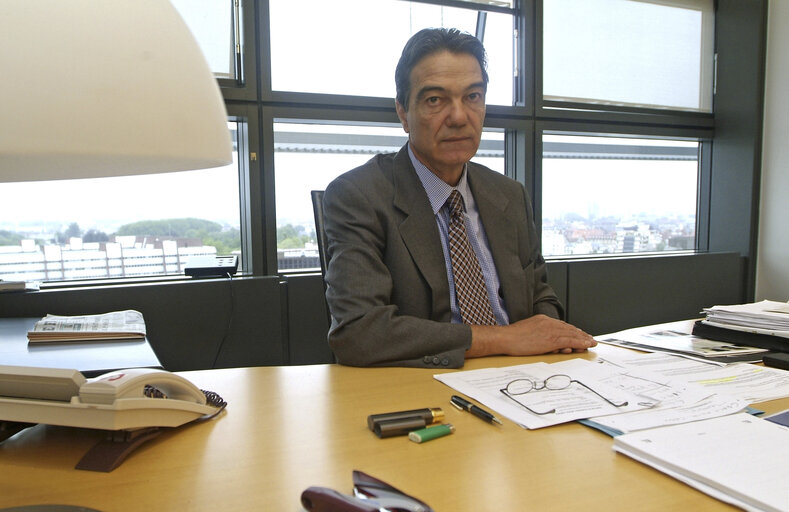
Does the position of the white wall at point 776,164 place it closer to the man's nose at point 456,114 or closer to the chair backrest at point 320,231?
the man's nose at point 456,114

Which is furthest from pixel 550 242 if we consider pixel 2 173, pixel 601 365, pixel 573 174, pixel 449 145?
pixel 2 173

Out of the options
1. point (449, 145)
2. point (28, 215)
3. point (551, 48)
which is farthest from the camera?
point (551, 48)

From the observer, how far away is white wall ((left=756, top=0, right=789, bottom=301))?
3348 mm

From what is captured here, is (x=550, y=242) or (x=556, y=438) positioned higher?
(x=550, y=242)

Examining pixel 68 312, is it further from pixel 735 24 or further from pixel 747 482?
pixel 735 24

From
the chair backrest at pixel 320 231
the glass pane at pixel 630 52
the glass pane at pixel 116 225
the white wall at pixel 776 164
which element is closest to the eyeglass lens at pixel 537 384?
the chair backrest at pixel 320 231

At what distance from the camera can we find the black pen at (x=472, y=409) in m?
0.92

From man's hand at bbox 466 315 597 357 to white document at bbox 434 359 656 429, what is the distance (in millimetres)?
136

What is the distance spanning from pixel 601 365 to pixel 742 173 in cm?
295

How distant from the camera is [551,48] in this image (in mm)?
3197

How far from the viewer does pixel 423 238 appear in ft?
5.35

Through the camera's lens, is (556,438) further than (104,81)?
Yes

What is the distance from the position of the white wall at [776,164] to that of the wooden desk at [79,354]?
3515mm

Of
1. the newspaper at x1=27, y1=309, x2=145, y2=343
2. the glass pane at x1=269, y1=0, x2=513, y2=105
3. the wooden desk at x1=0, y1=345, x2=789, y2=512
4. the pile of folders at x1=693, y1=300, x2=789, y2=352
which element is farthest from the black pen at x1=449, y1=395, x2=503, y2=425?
the glass pane at x1=269, y1=0, x2=513, y2=105
